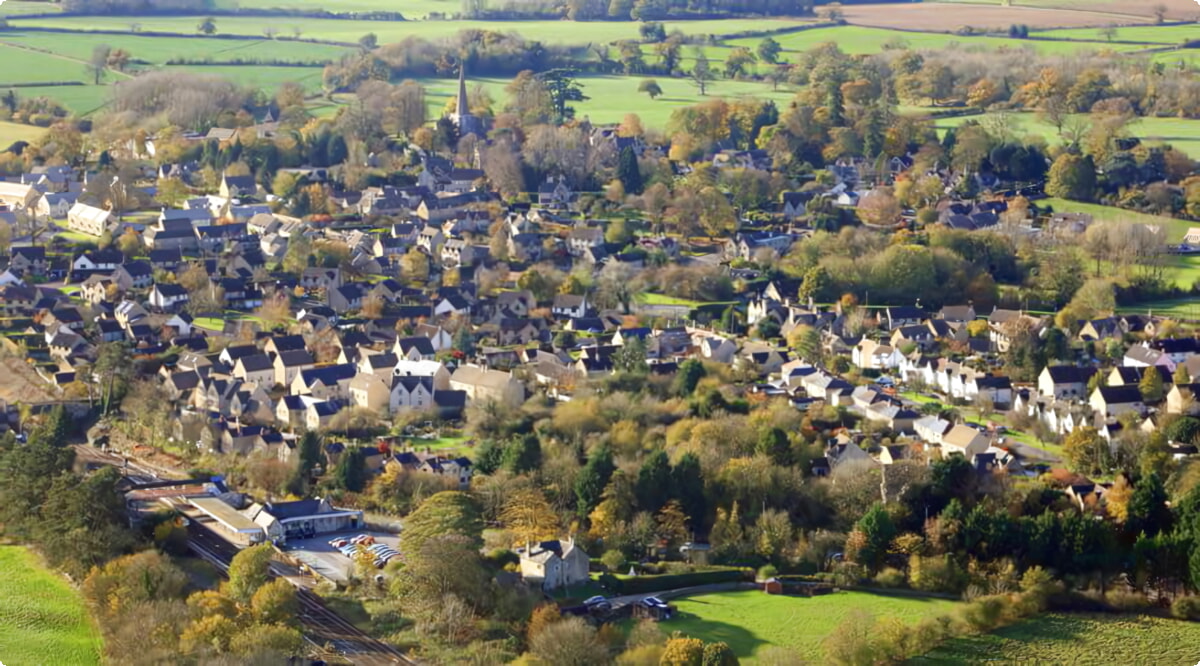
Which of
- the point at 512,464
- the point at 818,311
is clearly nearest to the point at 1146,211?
the point at 818,311

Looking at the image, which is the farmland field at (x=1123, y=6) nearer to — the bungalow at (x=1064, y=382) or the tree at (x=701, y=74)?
the tree at (x=701, y=74)

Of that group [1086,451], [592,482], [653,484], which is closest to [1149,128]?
[1086,451]

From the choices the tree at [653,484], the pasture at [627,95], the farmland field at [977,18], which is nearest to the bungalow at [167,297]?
the tree at [653,484]

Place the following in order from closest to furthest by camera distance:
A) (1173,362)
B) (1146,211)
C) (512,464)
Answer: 1. (512,464)
2. (1173,362)
3. (1146,211)

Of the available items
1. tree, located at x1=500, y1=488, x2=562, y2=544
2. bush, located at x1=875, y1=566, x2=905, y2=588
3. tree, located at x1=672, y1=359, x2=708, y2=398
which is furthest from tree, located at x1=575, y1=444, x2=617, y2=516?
tree, located at x1=672, y1=359, x2=708, y2=398

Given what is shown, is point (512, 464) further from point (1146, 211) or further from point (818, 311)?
point (1146, 211)

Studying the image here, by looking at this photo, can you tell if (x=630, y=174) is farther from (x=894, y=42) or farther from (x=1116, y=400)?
(x=894, y=42)
